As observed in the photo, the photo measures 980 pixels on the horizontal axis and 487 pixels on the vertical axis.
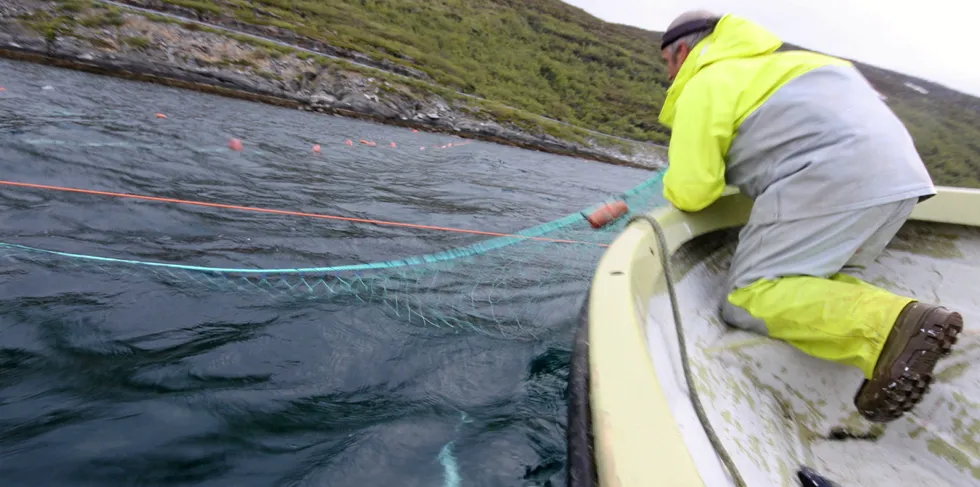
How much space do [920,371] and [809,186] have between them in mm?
1108

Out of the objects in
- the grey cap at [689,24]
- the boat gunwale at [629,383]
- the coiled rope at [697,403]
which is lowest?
the coiled rope at [697,403]

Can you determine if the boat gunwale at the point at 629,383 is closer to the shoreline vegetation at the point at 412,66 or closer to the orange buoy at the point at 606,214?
the orange buoy at the point at 606,214

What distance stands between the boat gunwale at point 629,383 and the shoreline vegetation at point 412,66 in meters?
2.64

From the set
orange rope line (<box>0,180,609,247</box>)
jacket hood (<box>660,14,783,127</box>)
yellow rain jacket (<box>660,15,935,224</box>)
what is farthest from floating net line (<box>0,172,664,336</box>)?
jacket hood (<box>660,14,783,127</box>)

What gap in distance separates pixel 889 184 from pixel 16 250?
19.1 feet

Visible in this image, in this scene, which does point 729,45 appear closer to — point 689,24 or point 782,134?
point 689,24

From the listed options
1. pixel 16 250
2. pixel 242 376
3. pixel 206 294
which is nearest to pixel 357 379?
pixel 242 376

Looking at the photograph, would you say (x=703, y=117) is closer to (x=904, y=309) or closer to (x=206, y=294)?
(x=904, y=309)

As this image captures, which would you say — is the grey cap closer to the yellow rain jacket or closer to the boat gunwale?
the yellow rain jacket

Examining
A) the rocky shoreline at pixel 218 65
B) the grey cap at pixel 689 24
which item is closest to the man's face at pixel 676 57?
the grey cap at pixel 689 24

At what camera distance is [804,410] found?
9.46 feet

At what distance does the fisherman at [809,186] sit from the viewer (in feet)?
7.76

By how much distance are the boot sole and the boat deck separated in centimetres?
31

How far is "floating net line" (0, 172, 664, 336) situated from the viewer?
150 inches
